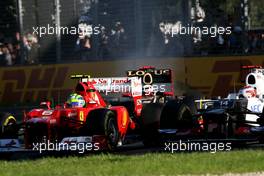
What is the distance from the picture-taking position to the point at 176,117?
1306 cm

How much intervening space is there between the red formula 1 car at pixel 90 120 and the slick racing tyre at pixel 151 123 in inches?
0.8

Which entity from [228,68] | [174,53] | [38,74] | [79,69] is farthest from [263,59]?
[38,74]

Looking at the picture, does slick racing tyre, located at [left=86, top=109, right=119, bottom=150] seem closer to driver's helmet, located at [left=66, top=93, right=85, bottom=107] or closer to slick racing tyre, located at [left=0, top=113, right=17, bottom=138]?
driver's helmet, located at [left=66, top=93, right=85, bottom=107]

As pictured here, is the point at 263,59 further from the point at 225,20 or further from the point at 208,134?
the point at 208,134

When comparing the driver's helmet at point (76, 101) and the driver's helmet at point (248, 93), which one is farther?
the driver's helmet at point (248, 93)

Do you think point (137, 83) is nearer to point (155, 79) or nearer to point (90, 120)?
point (155, 79)

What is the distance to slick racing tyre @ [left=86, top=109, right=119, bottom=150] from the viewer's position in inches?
480

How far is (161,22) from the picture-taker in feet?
73.0

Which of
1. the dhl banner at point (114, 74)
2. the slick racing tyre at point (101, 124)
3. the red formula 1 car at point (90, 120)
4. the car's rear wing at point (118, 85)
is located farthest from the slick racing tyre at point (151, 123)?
the dhl banner at point (114, 74)

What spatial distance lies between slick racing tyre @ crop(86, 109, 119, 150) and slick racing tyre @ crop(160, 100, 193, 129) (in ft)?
3.66

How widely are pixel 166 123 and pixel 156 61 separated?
9050 millimetres

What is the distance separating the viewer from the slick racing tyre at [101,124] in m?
12.2

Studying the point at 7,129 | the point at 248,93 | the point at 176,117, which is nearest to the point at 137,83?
the point at 176,117

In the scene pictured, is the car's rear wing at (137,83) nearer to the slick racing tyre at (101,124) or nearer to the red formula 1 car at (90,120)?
the red formula 1 car at (90,120)
